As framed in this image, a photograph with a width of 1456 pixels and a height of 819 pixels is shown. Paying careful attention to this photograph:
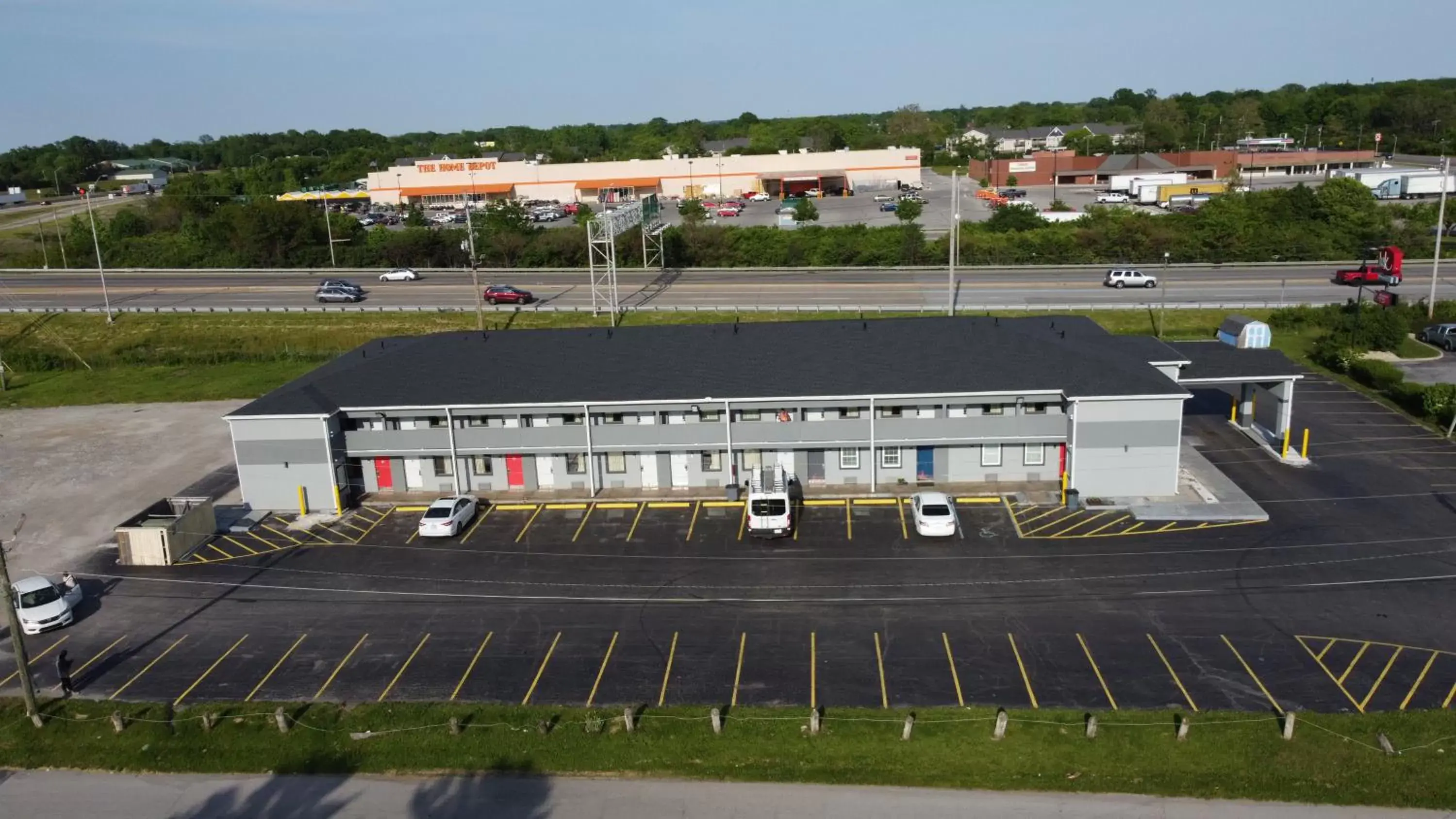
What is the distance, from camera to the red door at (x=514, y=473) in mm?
42156

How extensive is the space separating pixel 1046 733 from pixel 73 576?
31.9 m

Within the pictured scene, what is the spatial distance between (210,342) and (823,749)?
61.7m

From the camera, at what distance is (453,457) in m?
41.5

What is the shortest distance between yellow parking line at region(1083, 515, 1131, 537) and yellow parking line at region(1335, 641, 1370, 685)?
9.67 metres

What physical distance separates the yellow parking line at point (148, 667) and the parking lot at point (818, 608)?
3.3 inches

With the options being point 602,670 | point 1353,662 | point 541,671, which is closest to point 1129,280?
point 1353,662

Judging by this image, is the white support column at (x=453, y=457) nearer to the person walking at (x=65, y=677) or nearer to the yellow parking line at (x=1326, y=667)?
the person walking at (x=65, y=677)

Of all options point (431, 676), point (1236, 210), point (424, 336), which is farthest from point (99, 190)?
point (431, 676)

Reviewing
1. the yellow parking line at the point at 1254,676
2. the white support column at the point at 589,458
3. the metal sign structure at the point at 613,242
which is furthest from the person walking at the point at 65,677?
the metal sign structure at the point at 613,242

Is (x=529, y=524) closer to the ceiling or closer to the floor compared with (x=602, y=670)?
closer to the ceiling

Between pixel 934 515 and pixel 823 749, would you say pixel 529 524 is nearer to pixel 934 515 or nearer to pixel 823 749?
pixel 934 515

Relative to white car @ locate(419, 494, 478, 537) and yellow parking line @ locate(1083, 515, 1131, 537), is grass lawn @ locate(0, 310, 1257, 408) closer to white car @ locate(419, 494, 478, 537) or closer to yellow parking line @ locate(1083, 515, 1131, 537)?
white car @ locate(419, 494, 478, 537)

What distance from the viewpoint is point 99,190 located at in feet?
609

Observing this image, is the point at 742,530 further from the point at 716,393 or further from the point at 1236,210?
the point at 1236,210
